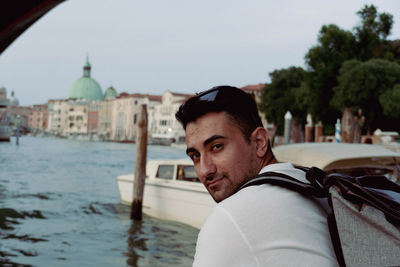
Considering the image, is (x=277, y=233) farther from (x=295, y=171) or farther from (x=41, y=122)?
(x=41, y=122)

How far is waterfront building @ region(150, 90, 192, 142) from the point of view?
82500mm

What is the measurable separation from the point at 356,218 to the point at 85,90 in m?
123

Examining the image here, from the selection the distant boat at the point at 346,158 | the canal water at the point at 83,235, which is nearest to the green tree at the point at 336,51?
the canal water at the point at 83,235

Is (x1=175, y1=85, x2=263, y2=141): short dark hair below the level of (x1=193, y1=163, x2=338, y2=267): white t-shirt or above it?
above

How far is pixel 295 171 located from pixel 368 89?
28.7 metres

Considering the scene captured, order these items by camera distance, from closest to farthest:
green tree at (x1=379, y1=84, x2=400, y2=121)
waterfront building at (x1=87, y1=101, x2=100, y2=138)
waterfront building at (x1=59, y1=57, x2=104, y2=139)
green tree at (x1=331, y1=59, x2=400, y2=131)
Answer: green tree at (x1=379, y1=84, x2=400, y2=121) < green tree at (x1=331, y1=59, x2=400, y2=131) < waterfront building at (x1=87, y1=101, x2=100, y2=138) < waterfront building at (x1=59, y1=57, x2=104, y2=139)

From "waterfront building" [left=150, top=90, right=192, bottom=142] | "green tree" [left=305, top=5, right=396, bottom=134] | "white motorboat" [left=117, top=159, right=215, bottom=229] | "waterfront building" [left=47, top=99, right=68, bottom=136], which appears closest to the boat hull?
"white motorboat" [left=117, top=159, right=215, bottom=229]

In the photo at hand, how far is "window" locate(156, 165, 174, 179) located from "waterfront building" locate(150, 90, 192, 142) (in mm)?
70755

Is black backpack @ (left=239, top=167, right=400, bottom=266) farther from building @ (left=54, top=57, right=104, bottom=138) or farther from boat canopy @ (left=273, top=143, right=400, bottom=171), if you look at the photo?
building @ (left=54, top=57, right=104, bottom=138)

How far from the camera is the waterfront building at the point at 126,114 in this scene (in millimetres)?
97444

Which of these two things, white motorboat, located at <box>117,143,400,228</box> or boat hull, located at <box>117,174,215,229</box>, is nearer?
white motorboat, located at <box>117,143,400,228</box>

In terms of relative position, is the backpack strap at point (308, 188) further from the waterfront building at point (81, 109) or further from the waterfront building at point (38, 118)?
the waterfront building at point (38, 118)

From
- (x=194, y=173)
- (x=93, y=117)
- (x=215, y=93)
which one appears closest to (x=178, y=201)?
(x=194, y=173)

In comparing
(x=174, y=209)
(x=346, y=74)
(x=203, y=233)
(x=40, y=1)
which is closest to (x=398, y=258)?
(x=203, y=233)
